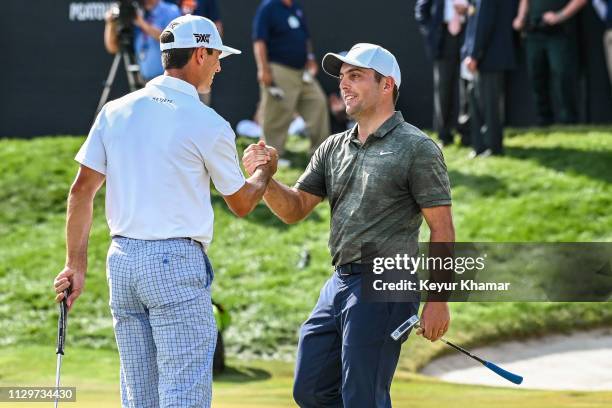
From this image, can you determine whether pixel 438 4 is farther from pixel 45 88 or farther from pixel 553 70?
pixel 45 88


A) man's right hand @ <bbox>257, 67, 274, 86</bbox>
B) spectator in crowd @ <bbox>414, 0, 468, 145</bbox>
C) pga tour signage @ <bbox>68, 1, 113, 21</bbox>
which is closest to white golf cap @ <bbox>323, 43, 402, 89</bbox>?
man's right hand @ <bbox>257, 67, 274, 86</bbox>

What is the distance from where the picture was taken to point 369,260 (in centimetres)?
558

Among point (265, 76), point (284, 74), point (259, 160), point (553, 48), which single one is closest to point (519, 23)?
point (553, 48)

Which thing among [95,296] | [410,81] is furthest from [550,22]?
[95,296]

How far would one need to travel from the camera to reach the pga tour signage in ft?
47.3

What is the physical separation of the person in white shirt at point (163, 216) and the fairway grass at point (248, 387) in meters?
2.30

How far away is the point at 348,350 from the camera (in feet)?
17.9

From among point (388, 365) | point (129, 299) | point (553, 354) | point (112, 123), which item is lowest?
point (553, 354)

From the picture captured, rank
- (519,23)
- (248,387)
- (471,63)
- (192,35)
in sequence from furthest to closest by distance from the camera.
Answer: (519,23) < (471,63) < (248,387) < (192,35)

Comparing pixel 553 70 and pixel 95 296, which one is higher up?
pixel 553 70

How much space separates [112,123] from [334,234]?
111 centimetres

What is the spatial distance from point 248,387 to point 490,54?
178 inches

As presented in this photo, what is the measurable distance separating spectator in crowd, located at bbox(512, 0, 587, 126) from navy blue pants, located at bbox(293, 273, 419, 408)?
768cm

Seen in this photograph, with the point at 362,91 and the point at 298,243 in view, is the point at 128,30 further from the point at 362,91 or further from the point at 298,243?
the point at 362,91
